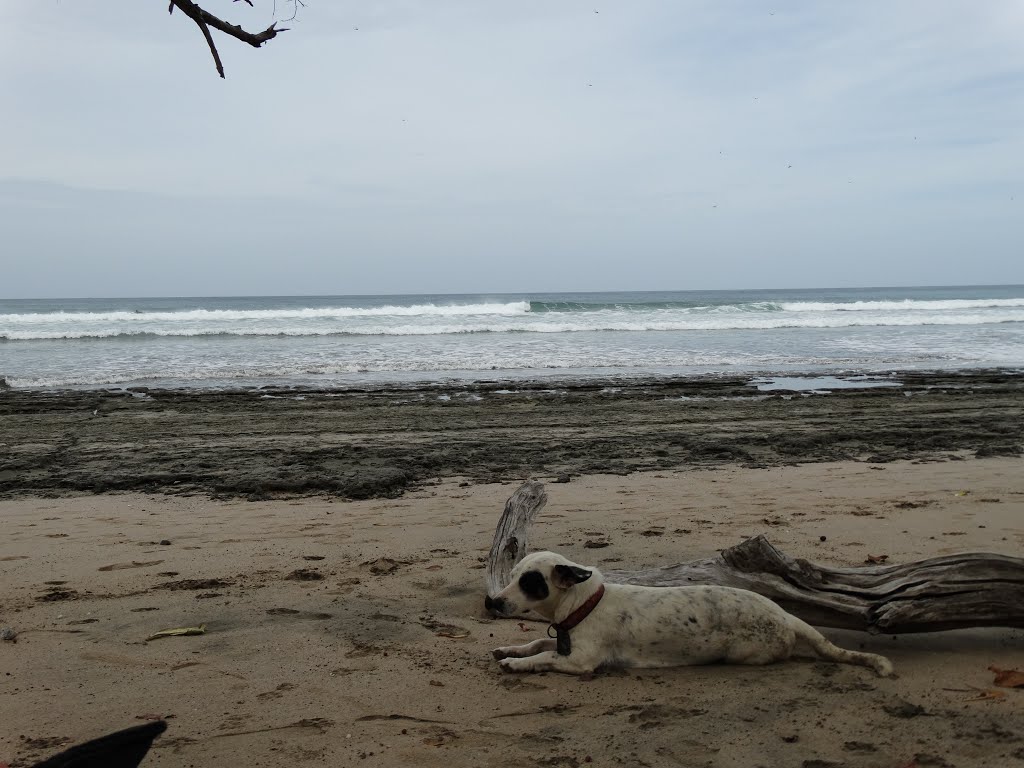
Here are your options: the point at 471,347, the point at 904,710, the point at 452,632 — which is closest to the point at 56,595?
the point at 452,632

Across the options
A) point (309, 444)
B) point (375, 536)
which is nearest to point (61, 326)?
point (309, 444)

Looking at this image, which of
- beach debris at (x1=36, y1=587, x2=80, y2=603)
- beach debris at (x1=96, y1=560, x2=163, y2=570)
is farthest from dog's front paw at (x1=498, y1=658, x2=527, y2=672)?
beach debris at (x1=96, y1=560, x2=163, y2=570)

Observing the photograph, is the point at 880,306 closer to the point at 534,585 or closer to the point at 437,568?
the point at 437,568

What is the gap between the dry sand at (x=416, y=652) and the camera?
3.01m

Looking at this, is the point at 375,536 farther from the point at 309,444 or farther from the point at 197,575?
the point at 309,444

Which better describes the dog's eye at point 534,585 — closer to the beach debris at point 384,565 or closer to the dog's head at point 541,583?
the dog's head at point 541,583

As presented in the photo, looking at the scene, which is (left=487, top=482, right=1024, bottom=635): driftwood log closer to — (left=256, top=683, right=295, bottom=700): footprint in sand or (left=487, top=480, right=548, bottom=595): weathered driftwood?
(left=487, top=480, right=548, bottom=595): weathered driftwood

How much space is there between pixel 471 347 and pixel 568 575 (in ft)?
73.0

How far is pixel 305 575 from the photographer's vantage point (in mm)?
5062

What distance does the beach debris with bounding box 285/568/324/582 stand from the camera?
500 centimetres

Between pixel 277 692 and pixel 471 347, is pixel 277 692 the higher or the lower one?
the lower one

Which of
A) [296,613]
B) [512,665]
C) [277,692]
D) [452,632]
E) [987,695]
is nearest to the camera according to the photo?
[987,695]

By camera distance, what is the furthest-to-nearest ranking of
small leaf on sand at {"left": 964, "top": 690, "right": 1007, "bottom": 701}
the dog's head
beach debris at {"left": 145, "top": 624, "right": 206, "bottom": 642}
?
beach debris at {"left": 145, "top": 624, "right": 206, "bottom": 642}, the dog's head, small leaf on sand at {"left": 964, "top": 690, "right": 1007, "bottom": 701}

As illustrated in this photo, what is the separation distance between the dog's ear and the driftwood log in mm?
635
